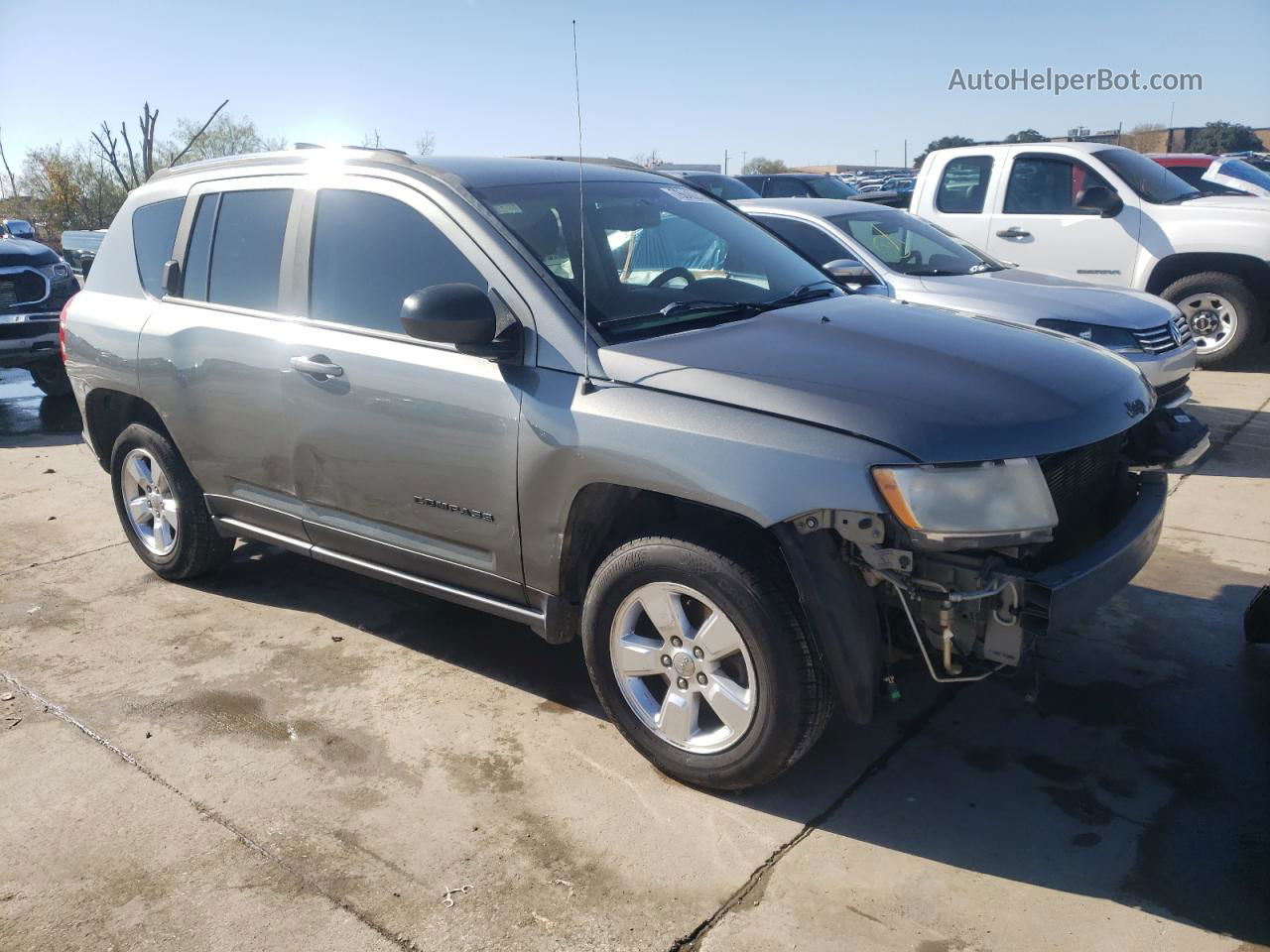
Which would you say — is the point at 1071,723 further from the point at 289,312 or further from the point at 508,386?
the point at 289,312

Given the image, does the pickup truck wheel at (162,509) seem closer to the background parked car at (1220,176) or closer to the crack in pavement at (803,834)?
the crack in pavement at (803,834)

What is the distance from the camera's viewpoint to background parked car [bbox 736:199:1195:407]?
21.2 feet

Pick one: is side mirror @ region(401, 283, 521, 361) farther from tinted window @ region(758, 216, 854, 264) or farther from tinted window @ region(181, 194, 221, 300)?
tinted window @ region(758, 216, 854, 264)

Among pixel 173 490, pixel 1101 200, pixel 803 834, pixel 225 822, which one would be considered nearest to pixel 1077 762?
pixel 803 834

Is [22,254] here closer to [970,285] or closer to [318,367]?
[318,367]

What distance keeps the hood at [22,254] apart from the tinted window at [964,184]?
26.9 ft

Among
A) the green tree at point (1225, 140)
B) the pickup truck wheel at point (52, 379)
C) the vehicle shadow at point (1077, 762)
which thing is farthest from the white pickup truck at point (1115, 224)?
the green tree at point (1225, 140)

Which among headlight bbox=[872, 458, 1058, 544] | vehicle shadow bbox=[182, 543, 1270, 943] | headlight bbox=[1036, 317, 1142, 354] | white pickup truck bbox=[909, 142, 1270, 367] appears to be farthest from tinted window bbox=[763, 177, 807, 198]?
headlight bbox=[872, 458, 1058, 544]

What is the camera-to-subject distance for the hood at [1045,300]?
6457mm

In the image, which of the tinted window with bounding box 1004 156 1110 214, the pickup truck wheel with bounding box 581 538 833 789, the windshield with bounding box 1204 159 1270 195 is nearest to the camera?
the pickup truck wheel with bounding box 581 538 833 789

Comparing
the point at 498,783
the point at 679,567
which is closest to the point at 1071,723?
the point at 679,567

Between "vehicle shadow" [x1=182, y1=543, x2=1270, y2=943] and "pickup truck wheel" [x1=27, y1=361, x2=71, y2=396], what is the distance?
724 centimetres

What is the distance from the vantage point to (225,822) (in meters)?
3.16

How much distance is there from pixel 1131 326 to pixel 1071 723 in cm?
374
